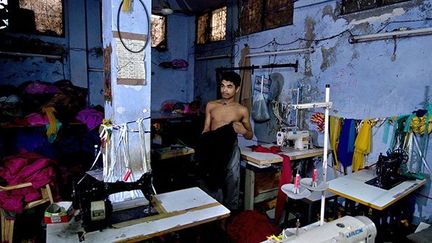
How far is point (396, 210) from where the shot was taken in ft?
10.2

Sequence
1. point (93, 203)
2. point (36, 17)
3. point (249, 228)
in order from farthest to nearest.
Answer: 1. point (36, 17)
2. point (249, 228)
3. point (93, 203)

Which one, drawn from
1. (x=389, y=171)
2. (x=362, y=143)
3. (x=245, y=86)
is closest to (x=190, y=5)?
(x=245, y=86)

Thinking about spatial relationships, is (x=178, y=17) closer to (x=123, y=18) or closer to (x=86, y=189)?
(x=123, y=18)

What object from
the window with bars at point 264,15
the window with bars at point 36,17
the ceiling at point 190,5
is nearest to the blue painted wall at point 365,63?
the window with bars at point 264,15

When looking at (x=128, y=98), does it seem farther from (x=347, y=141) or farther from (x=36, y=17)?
(x=36, y=17)

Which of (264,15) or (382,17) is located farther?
(264,15)

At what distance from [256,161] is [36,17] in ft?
18.4

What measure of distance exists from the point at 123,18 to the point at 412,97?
320cm

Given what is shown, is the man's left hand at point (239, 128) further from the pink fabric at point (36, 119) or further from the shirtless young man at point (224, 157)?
the pink fabric at point (36, 119)

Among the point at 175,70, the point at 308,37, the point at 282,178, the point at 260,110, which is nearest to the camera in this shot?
the point at 282,178

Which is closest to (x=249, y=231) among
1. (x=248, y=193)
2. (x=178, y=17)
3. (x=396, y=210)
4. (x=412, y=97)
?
(x=248, y=193)

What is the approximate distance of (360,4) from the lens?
3.66m

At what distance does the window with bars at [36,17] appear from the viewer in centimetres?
551

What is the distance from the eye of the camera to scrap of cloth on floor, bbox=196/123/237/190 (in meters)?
3.31
